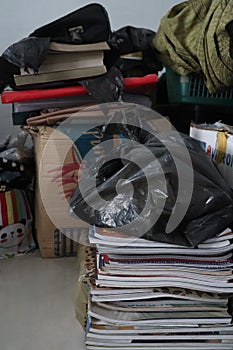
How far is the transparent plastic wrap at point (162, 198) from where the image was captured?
35.2 inches

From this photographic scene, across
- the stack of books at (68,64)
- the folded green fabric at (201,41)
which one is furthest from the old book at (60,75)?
the folded green fabric at (201,41)

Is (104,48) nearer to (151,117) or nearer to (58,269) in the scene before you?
(151,117)

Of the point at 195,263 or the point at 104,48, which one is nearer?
the point at 195,263

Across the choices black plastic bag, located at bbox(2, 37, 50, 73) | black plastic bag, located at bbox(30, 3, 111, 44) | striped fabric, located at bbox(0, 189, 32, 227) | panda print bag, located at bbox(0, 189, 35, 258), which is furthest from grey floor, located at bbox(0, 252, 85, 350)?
black plastic bag, located at bbox(30, 3, 111, 44)

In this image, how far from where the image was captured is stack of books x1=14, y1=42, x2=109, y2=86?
1.34 meters

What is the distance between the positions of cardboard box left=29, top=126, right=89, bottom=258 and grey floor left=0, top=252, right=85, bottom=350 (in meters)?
0.08

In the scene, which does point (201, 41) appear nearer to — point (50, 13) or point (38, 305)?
point (50, 13)

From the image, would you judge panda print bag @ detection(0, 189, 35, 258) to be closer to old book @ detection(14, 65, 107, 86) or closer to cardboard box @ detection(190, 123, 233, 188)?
old book @ detection(14, 65, 107, 86)

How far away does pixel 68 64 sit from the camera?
1373mm

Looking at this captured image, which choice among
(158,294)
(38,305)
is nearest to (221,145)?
(158,294)

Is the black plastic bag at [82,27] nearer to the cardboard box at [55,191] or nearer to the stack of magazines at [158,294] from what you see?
the cardboard box at [55,191]

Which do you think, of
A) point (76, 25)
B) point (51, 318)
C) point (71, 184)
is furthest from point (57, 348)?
point (76, 25)

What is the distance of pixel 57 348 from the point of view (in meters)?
1.03

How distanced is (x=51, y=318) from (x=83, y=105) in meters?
0.70
